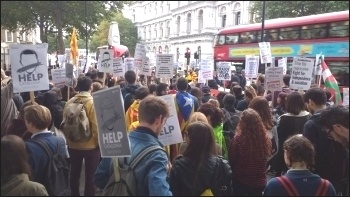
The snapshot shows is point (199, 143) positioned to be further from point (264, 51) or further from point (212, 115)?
point (264, 51)

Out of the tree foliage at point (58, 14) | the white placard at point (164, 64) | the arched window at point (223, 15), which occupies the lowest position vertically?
the white placard at point (164, 64)

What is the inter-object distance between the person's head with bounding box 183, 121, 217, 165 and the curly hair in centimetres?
81

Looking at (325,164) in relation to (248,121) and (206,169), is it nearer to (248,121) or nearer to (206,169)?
(248,121)

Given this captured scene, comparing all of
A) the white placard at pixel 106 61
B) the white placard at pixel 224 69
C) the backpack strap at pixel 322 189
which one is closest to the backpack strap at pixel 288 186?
the backpack strap at pixel 322 189

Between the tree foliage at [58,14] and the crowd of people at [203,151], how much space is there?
83.7 feet

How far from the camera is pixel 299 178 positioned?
2.66 m

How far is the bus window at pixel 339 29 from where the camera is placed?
15.5 m

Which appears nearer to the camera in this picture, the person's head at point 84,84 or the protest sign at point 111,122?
the protest sign at point 111,122

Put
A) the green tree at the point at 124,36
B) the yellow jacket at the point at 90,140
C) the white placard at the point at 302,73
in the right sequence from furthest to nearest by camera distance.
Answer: the green tree at the point at 124,36 → the white placard at the point at 302,73 → the yellow jacket at the point at 90,140

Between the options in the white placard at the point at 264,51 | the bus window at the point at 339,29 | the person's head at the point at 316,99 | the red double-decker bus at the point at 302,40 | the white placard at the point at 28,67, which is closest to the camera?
the person's head at the point at 316,99

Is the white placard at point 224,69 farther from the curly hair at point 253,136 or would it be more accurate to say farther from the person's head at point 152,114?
the person's head at point 152,114

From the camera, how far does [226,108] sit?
17.5 feet

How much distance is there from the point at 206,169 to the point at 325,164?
4.51ft

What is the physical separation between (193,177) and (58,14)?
98.0 ft
